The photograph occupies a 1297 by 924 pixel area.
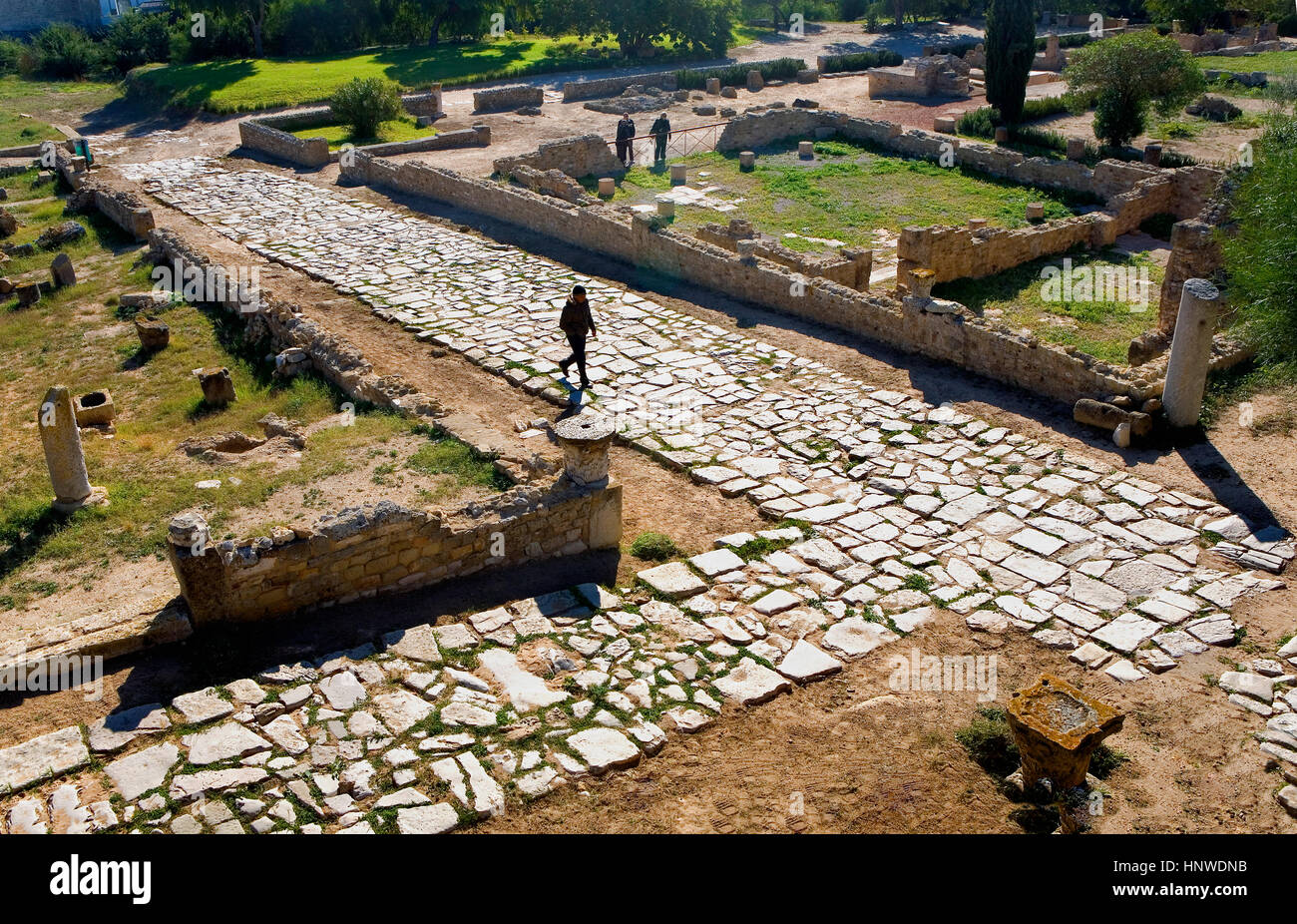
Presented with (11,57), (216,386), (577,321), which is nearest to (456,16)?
(11,57)

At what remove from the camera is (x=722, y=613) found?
10.0 meters

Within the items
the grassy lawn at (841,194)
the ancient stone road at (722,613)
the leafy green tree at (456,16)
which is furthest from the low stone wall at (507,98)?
the ancient stone road at (722,613)

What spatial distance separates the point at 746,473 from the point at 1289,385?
6.90 meters

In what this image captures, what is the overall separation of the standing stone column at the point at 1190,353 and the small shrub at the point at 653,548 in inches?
245

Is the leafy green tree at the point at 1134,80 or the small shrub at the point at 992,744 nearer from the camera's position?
the small shrub at the point at 992,744

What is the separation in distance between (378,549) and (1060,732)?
18.6ft

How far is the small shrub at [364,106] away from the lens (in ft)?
104

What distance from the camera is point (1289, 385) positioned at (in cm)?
1388

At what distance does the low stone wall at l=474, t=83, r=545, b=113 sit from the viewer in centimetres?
3600

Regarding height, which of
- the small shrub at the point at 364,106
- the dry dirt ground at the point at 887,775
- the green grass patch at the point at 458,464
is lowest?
the dry dirt ground at the point at 887,775

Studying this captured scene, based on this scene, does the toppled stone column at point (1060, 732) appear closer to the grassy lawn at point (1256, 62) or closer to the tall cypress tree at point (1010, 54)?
the tall cypress tree at point (1010, 54)

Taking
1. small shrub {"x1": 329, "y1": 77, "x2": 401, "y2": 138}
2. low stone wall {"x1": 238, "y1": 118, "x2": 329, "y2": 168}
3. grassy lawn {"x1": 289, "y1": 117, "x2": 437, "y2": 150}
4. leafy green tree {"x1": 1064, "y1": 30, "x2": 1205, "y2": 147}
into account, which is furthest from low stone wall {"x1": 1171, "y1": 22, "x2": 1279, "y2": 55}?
low stone wall {"x1": 238, "y1": 118, "x2": 329, "y2": 168}

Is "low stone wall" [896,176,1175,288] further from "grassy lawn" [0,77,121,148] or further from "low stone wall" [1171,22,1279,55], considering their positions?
"grassy lawn" [0,77,121,148]

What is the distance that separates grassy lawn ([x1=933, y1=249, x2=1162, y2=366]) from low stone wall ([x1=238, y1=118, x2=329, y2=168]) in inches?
681
